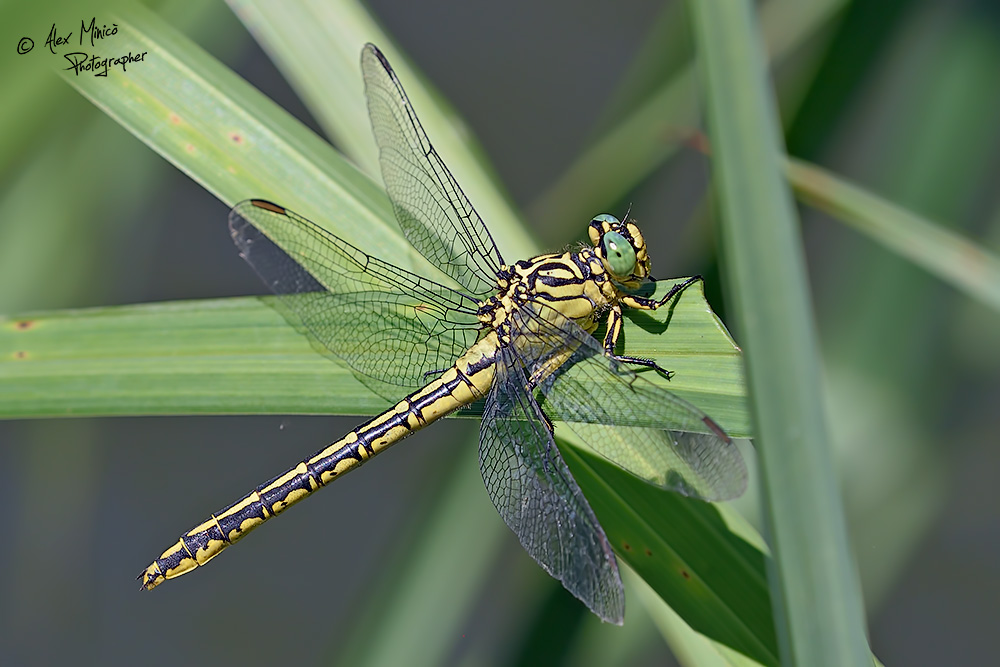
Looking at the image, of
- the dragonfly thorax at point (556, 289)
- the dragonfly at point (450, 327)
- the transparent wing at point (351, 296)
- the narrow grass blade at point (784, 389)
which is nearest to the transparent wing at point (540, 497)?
the dragonfly at point (450, 327)

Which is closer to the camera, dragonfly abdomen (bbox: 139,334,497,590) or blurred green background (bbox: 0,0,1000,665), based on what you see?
dragonfly abdomen (bbox: 139,334,497,590)

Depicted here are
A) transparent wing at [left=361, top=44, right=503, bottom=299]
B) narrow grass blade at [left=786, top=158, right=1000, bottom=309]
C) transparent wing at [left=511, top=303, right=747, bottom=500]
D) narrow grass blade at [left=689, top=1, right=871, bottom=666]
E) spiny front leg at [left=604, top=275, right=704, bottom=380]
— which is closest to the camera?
narrow grass blade at [left=689, top=1, right=871, bottom=666]

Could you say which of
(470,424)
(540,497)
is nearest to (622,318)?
(540,497)

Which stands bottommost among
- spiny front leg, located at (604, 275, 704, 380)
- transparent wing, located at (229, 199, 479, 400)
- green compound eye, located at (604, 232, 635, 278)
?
spiny front leg, located at (604, 275, 704, 380)

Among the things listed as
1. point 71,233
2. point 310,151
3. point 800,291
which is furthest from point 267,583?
point 800,291

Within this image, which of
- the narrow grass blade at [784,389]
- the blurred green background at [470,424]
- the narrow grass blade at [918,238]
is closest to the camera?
the narrow grass blade at [784,389]

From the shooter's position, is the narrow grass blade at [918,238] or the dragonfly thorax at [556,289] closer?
the narrow grass blade at [918,238]

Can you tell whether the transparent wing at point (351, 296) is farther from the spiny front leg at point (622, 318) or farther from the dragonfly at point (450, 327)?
the spiny front leg at point (622, 318)

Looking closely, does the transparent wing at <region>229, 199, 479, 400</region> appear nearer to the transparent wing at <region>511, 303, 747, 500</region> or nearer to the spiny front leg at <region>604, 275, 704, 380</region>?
the transparent wing at <region>511, 303, 747, 500</region>

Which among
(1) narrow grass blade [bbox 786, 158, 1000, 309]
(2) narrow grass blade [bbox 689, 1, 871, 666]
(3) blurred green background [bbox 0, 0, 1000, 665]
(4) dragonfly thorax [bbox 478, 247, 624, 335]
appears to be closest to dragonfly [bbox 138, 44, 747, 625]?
(4) dragonfly thorax [bbox 478, 247, 624, 335]
